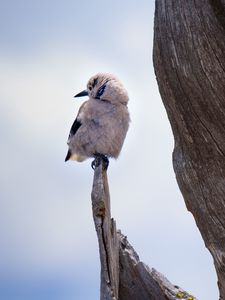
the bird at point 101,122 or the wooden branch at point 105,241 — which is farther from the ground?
the bird at point 101,122

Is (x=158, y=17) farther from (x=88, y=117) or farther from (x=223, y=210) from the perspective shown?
(x=88, y=117)

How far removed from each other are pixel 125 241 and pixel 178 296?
99 cm

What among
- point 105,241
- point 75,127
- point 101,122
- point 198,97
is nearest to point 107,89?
point 101,122

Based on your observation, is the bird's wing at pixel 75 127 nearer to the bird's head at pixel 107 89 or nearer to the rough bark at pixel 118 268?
the bird's head at pixel 107 89

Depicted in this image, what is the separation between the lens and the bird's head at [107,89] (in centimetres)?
1032

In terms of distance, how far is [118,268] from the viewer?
8375 millimetres

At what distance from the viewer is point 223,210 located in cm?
713

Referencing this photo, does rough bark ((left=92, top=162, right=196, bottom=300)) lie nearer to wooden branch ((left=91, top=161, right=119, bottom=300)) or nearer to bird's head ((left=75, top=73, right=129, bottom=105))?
wooden branch ((left=91, top=161, right=119, bottom=300))

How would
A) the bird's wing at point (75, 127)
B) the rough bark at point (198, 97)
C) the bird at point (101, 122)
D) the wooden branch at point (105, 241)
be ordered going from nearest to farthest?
the rough bark at point (198, 97), the wooden branch at point (105, 241), the bird at point (101, 122), the bird's wing at point (75, 127)

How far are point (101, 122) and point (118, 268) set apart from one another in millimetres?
2601

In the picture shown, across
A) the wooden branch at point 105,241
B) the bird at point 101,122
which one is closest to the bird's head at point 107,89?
the bird at point 101,122

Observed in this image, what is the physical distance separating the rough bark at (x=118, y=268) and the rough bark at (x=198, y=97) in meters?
1.13

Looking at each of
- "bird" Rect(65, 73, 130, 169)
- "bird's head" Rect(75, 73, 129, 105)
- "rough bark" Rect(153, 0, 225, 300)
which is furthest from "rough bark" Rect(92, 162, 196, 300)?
"bird's head" Rect(75, 73, 129, 105)

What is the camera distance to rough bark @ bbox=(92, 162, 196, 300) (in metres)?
8.01
